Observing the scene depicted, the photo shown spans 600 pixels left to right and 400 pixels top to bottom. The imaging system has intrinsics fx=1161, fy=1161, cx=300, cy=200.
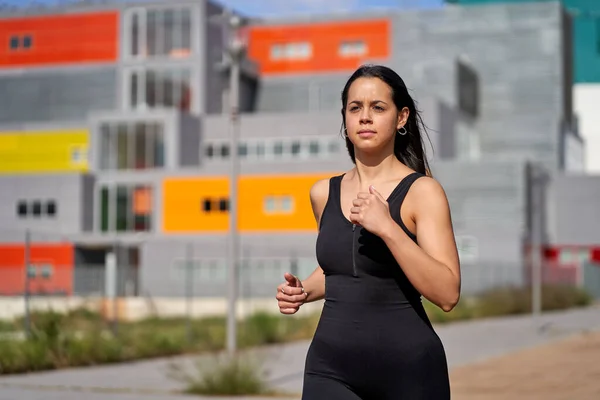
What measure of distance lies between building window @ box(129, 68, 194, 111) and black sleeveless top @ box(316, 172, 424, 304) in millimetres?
61440

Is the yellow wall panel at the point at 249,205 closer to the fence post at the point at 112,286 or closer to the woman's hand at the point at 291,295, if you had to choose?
the fence post at the point at 112,286

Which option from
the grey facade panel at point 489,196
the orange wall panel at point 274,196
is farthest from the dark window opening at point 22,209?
the grey facade panel at point 489,196

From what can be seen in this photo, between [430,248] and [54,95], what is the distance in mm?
67147

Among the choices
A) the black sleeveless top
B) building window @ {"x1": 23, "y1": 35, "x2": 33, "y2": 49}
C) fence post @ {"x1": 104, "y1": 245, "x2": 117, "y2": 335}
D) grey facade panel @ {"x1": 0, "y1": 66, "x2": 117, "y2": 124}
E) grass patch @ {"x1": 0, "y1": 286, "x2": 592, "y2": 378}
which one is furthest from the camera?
building window @ {"x1": 23, "y1": 35, "x2": 33, "y2": 49}

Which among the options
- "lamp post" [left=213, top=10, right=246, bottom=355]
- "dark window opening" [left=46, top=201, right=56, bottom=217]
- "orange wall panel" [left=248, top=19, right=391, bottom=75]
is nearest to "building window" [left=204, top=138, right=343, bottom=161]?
"dark window opening" [left=46, top=201, right=56, bottom=217]

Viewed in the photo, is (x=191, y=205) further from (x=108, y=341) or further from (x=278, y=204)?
(x=108, y=341)

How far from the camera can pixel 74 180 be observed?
5703 cm

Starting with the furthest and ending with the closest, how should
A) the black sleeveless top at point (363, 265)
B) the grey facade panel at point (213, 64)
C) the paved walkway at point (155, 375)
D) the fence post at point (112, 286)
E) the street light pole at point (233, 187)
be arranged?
the grey facade panel at point (213, 64)
the fence post at point (112, 286)
the street light pole at point (233, 187)
the paved walkway at point (155, 375)
the black sleeveless top at point (363, 265)

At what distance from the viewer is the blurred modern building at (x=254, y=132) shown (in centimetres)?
5422

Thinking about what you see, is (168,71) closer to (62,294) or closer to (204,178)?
(204,178)

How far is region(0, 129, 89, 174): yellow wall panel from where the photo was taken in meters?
62.8

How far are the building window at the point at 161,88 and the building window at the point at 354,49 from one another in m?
9.74

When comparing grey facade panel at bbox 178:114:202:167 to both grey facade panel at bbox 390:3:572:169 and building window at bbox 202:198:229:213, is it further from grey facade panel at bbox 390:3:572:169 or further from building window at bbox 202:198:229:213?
grey facade panel at bbox 390:3:572:169

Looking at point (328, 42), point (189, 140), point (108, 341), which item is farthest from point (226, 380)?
point (328, 42)
